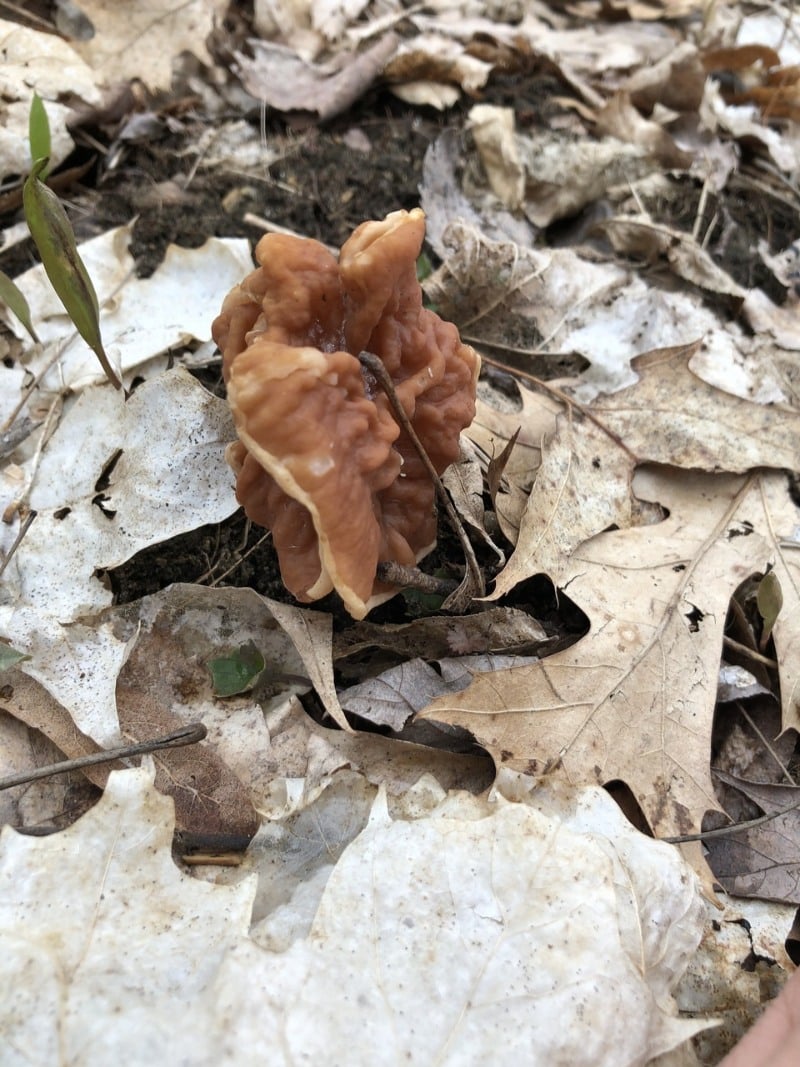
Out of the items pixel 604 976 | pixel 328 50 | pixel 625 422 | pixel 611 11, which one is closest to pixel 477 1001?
pixel 604 976

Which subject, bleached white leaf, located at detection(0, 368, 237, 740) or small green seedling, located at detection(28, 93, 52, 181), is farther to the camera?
small green seedling, located at detection(28, 93, 52, 181)

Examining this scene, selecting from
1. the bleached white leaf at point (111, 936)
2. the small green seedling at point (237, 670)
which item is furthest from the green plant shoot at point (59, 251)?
the bleached white leaf at point (111, 936)

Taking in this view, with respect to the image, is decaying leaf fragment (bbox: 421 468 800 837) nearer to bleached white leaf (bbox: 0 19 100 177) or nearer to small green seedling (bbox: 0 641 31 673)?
small green seedling (bbox: 0 641 31 673)

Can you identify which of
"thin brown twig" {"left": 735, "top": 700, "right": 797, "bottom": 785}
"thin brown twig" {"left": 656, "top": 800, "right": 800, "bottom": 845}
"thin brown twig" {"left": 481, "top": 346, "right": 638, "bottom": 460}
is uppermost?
"thin brown twig" {"left": 481, "top": 346, "right": 638, "bottom": 460}

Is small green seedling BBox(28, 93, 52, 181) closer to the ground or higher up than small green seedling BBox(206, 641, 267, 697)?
higher up

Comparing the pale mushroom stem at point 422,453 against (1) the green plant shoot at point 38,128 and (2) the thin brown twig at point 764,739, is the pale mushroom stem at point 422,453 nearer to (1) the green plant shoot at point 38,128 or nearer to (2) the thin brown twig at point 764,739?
(2) the thin brown twig at point 764,739

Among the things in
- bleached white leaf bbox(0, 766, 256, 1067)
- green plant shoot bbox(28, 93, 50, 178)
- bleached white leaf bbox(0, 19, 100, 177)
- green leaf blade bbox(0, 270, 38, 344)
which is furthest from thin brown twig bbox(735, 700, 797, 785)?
bleached white leaf bbox(0, 19, 100, 177)

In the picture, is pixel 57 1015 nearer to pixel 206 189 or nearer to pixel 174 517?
pixel 174 517

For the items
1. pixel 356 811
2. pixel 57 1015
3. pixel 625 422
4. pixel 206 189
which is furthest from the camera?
pixel 206 189
